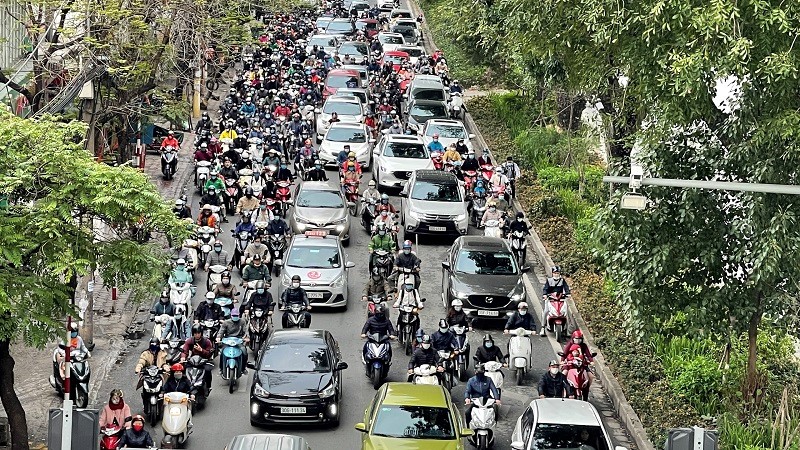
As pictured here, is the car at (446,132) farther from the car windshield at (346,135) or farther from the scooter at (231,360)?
the scooter at (231,360)

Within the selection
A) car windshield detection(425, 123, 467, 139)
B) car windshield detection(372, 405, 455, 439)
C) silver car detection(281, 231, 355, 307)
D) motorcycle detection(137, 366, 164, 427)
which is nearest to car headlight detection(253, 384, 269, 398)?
motorcycle detection(137, 366, 164, 427)

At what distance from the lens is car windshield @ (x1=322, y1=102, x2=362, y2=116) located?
47812mm

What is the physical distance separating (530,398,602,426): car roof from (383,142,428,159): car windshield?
2022 cm

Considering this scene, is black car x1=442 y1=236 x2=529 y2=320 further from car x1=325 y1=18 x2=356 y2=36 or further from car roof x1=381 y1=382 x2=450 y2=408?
car x1=325 y1=18 x2=356 y2=36

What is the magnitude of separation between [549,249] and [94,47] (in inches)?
460

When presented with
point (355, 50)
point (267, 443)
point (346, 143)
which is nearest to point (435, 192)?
point (346, 143)

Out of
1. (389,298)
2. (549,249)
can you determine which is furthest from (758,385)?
(549,249)

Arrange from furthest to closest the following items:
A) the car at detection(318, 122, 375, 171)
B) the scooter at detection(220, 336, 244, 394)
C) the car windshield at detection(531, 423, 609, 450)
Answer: the car at detection(318, 122, 375, 171)
the scooter at detection(220, 336, 244, 394)
the car windshield at detection(531, 423, 609, 450)

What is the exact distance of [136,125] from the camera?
4050cm

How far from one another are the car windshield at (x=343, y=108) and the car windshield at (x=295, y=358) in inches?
968

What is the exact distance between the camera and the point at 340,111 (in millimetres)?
47875

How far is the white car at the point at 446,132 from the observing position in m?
44.4

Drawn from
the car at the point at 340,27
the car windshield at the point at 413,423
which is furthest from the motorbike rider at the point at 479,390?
the car at the point at 340,27

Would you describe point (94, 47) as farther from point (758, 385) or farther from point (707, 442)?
point (707, 442)
